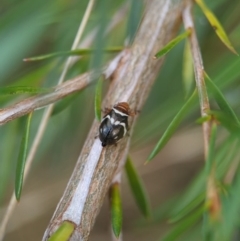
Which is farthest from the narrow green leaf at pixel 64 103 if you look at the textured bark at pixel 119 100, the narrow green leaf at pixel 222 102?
the narrow green leaf at pixel 222 102

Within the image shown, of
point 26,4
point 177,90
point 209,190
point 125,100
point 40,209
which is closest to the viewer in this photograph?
point 209,190

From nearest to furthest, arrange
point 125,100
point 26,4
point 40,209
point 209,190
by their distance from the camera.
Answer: point 209,190 < point 125,100 < point 26,4 < point 40,209

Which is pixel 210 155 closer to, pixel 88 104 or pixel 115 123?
pixel 115 123

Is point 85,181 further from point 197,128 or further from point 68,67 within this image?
point 197,128

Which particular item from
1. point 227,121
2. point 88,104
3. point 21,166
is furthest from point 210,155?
point 88,104

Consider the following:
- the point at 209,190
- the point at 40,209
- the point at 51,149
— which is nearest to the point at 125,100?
the point at 209,190

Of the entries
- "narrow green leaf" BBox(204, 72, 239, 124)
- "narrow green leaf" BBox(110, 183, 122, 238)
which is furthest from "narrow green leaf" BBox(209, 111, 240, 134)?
"narrow green leaf" BBox(110, 183, 122, 238)
